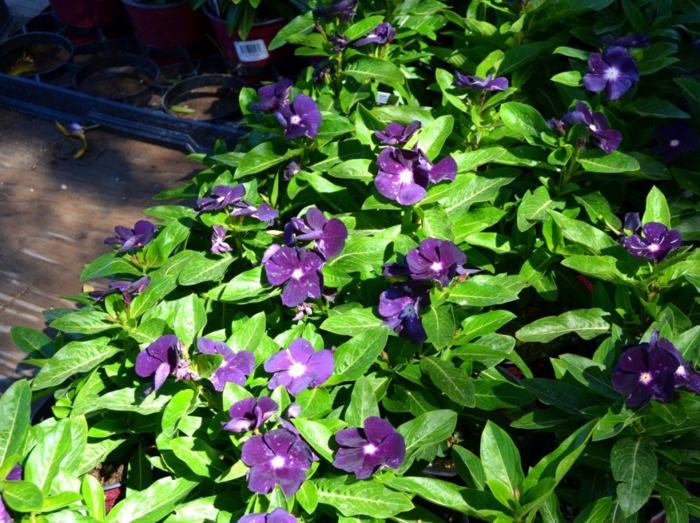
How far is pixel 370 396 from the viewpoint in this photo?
1671mm

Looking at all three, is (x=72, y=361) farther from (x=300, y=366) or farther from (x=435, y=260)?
(x=435, y=260)

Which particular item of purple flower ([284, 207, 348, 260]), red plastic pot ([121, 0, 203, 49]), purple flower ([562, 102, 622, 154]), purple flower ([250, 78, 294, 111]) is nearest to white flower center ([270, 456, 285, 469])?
purple flower ([284, 207, 348, 260])

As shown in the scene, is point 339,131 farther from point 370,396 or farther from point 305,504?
point 305,504

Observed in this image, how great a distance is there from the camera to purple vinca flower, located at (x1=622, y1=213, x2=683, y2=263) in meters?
1.77

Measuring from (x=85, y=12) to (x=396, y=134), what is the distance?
3215mm

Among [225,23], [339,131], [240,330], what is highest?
[339,131]

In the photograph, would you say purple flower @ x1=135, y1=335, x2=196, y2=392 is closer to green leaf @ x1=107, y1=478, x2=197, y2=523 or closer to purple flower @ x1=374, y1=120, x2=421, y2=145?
green leaf @ x1=107, y1=478, x2=197, y2=523

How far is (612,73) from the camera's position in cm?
212

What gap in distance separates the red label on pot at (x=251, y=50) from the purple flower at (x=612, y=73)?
205cm

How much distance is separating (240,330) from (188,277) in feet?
0.66

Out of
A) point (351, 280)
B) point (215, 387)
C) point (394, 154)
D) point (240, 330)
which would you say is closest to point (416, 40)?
point (394, 154)

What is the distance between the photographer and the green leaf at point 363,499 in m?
1.54

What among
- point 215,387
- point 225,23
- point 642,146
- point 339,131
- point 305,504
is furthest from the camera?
point 225,23

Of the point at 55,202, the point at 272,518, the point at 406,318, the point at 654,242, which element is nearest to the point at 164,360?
the point at 272,518
